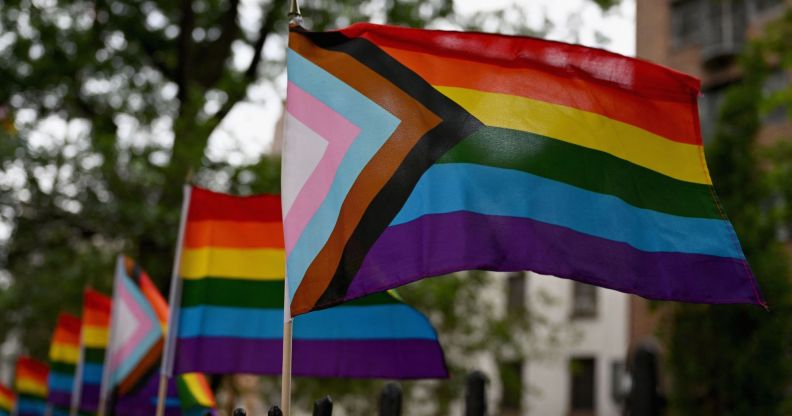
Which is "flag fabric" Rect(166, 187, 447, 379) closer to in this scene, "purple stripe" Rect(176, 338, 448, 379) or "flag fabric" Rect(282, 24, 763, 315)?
"purple stripe" Rect(176, 338, 448, 379)

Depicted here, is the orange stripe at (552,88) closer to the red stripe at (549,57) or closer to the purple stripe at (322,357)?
the red stripe at (549,57)

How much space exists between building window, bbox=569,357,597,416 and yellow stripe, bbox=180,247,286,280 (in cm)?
2722

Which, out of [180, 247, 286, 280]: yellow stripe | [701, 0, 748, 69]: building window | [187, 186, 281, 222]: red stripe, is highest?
[701, 0, 748, 69]: building window

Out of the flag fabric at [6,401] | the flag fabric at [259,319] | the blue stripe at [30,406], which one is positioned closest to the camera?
the flag fabric at [259,319]

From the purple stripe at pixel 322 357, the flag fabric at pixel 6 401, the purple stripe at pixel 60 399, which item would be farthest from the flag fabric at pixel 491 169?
the flag fabric at pixel 6 401

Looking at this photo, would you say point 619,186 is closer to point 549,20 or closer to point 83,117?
point 549,20

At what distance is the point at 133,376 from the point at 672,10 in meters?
24.6

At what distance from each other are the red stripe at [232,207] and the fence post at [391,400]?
3.72 metres

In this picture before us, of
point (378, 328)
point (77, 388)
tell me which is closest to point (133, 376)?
point (77, 388)

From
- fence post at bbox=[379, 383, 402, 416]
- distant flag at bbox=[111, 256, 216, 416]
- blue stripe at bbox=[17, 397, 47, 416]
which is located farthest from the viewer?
blue stripe at bbox=[17, 397, 47, 416]

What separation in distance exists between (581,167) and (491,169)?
0.43 m

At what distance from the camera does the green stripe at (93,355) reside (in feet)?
41.1

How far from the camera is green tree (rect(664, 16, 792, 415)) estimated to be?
610 inches

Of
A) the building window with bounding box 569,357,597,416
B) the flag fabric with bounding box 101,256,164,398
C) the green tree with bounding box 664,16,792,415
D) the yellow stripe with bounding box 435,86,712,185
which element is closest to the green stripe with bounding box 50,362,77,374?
the flag fabric with bounding box 101,256,164,398
